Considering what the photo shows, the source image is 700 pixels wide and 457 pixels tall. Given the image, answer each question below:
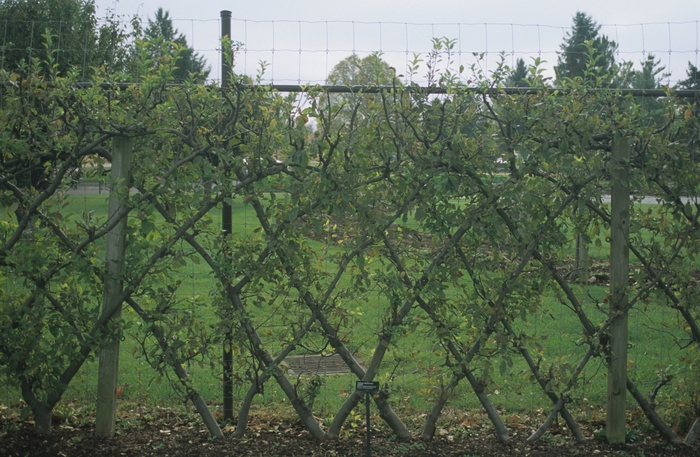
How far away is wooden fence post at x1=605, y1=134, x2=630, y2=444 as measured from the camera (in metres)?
4.22

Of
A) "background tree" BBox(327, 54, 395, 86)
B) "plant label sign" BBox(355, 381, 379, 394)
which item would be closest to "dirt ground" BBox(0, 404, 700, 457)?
"plant label sign" BBox(355, 381, 379, 394)

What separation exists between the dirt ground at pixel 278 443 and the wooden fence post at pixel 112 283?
16cm

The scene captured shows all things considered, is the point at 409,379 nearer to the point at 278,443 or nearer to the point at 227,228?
the point at 278,443

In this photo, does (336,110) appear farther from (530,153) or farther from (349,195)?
(530,153)

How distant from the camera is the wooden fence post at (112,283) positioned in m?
4.17

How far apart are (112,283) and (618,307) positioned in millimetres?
3213

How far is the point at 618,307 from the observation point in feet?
14.0

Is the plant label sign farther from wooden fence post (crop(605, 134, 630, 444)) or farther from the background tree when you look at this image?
the background tree

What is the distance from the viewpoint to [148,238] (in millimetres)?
4188

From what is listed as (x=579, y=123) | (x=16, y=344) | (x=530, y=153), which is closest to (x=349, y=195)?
(x=530, y=153)

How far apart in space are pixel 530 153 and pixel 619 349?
142cm

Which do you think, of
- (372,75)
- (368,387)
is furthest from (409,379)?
(372,75)

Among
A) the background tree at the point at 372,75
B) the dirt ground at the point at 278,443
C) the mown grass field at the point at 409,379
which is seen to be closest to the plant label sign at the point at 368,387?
the mown grass field at the point at 409,379

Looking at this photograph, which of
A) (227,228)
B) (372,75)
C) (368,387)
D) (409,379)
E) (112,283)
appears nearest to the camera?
(368,387)
